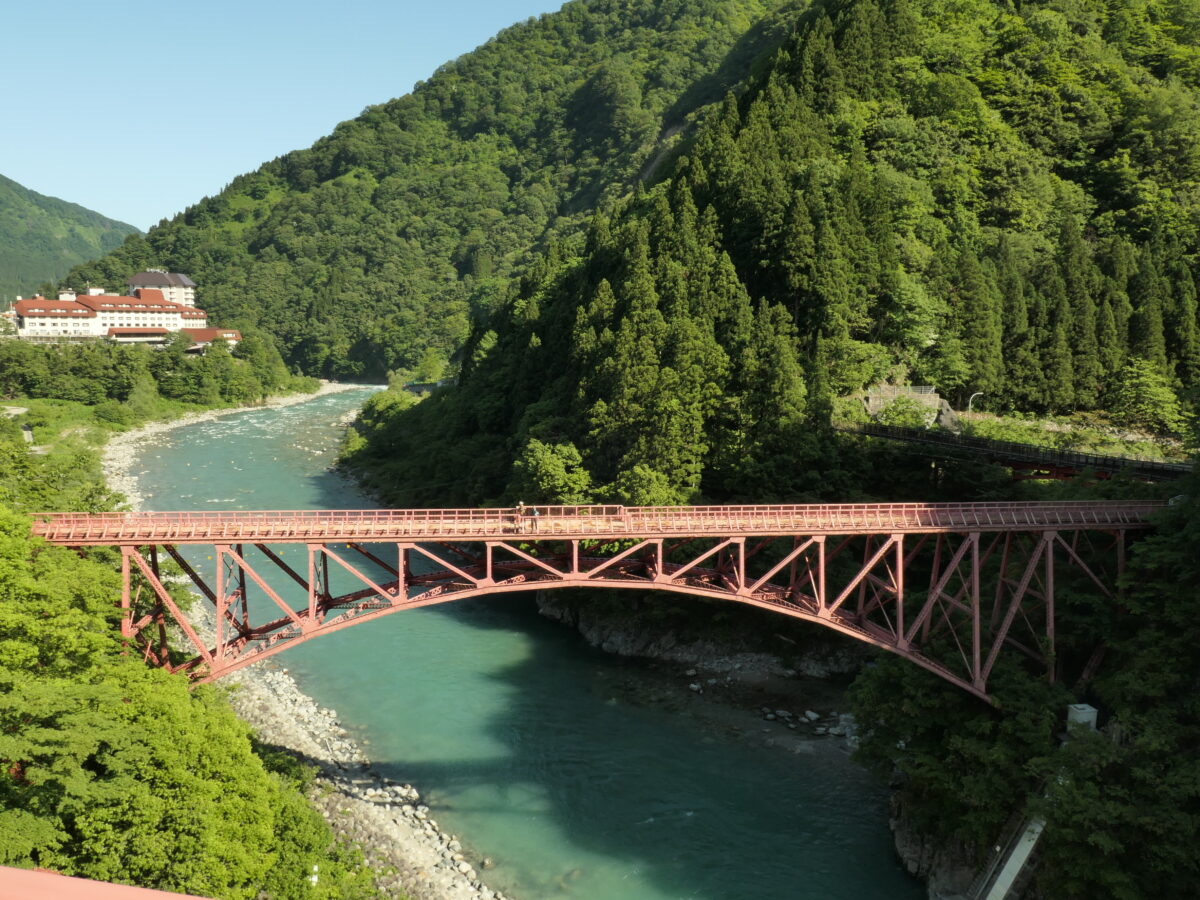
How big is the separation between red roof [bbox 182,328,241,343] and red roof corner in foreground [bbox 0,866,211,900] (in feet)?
467

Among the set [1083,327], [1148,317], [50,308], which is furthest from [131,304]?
[1148,317]

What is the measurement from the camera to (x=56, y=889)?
2842 mm

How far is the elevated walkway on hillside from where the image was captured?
3631 centimetres

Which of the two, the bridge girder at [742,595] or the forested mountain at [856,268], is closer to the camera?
the bridge girder at [742,595]

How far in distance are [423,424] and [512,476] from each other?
30430mm

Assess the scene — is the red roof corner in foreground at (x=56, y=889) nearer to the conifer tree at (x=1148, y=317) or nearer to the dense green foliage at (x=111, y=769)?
the dense green foliage at (x=111, y=769)

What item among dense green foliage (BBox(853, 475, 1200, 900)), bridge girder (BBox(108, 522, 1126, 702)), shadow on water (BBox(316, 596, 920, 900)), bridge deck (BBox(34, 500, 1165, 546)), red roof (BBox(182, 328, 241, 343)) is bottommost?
shadow on water (BBox(316, 596, 920, 900))

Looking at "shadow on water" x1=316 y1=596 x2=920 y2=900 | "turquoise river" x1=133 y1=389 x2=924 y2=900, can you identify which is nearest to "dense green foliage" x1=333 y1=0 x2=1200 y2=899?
"shadow on water" x1=316 y1=596 x2=920 y2=900

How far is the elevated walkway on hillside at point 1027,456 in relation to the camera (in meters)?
36.3

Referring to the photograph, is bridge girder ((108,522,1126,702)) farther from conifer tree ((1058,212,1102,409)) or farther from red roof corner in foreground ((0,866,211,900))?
conifer tree ((1058,212,1102,409))

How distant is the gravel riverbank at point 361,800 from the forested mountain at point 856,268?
49.1 feet

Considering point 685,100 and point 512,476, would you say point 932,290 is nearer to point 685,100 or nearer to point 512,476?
point 512,476

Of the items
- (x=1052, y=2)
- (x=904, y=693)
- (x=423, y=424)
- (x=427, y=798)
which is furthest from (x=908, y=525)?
(x=1052, y=2)

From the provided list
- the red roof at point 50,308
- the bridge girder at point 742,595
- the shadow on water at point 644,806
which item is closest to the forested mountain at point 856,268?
the shadow on water at point 644,806
